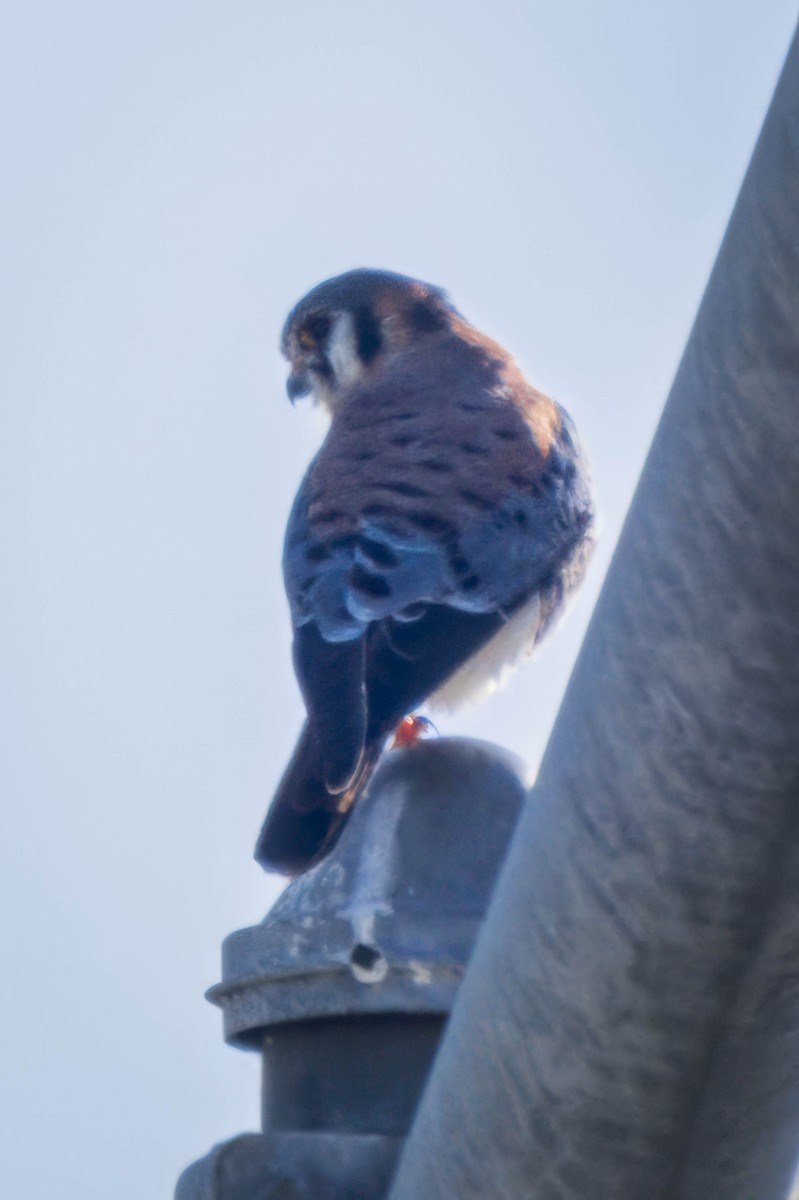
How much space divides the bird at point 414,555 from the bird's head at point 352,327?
0.23 meters

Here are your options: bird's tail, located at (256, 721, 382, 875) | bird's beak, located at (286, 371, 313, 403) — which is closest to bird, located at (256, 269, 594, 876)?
bird's tail, located at (256, 721, 382, 875)

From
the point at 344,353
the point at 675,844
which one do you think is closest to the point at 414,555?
the point at 344,353

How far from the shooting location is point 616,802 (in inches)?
53.5

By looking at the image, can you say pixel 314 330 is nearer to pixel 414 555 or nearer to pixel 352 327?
pixel 352 327

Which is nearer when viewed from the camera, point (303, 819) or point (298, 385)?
point (303, 819)

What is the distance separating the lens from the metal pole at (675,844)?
126 cm

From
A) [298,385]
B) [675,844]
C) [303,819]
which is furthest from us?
[298,385]

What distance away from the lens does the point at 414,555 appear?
4172 mm

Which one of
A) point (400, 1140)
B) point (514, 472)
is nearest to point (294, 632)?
point (514, 472)

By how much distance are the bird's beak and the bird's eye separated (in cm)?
10

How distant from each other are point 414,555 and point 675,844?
2.85m

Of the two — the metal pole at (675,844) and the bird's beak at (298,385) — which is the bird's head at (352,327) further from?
the metal pole at (675,844)

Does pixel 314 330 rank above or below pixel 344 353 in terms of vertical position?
above

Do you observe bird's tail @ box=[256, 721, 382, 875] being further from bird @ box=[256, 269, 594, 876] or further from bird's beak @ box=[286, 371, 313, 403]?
bird's beak @ box=[286, 371, 313, 403]
